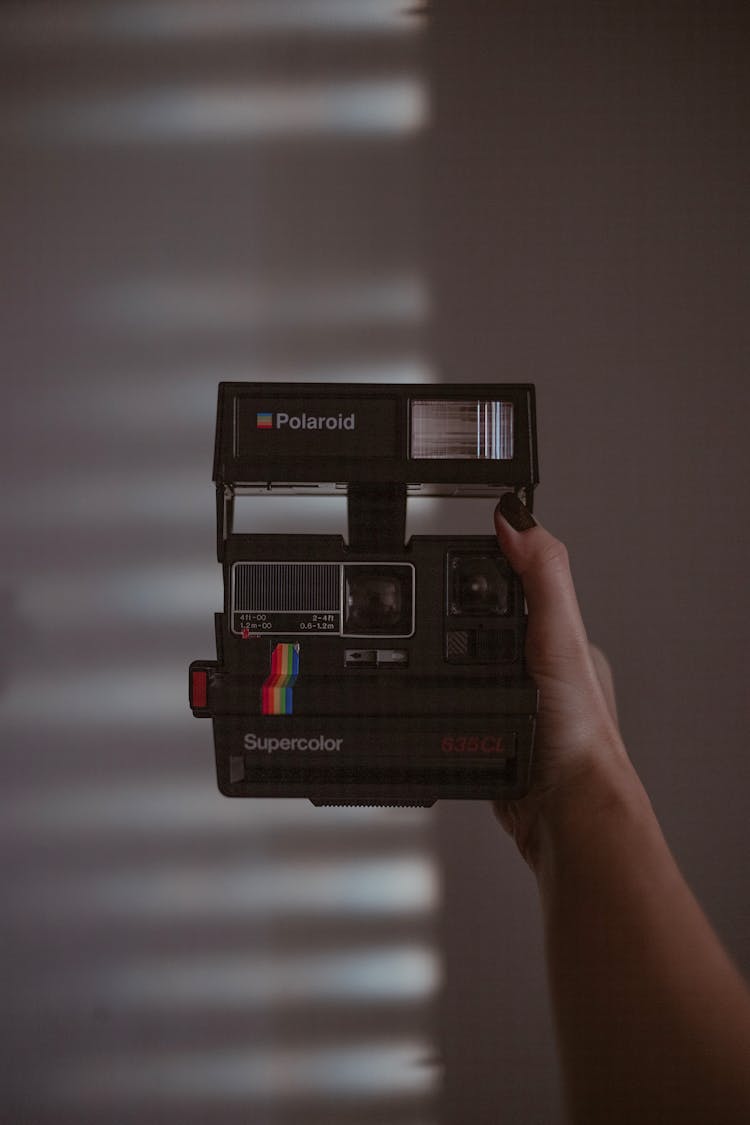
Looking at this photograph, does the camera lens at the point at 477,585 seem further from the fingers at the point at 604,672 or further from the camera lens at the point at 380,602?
the fingers at the point at 604,672

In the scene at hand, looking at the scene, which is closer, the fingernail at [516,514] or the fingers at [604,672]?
the fingernail at [516,514]

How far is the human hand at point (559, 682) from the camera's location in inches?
35.8

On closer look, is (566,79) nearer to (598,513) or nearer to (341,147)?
(341,147)

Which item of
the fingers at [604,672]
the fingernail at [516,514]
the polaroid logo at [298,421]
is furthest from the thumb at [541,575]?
the fingers at [604,672]

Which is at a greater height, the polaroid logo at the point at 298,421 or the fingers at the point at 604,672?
the polaroid logo at the point at 298,421

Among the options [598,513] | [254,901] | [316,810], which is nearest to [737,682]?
[598,513]

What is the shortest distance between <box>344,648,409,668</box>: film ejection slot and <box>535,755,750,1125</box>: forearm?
351mm

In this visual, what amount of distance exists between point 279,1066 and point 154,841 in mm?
639

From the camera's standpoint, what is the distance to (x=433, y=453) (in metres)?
0.87

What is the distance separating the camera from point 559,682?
95 centimetres

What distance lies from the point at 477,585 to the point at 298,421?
1.09ft

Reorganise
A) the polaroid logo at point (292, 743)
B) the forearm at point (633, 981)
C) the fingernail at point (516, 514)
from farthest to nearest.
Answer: the fingernail at point (516, 514) < the polaroid logo at point (292, 743) < the forearm at point (633, 981)

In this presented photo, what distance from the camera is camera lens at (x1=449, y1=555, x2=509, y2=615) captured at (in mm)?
867

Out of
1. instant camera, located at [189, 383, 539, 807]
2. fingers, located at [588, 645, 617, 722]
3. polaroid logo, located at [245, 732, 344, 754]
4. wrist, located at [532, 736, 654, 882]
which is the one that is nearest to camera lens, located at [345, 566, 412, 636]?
instant camera, located at [189, 383, 539, 807]
